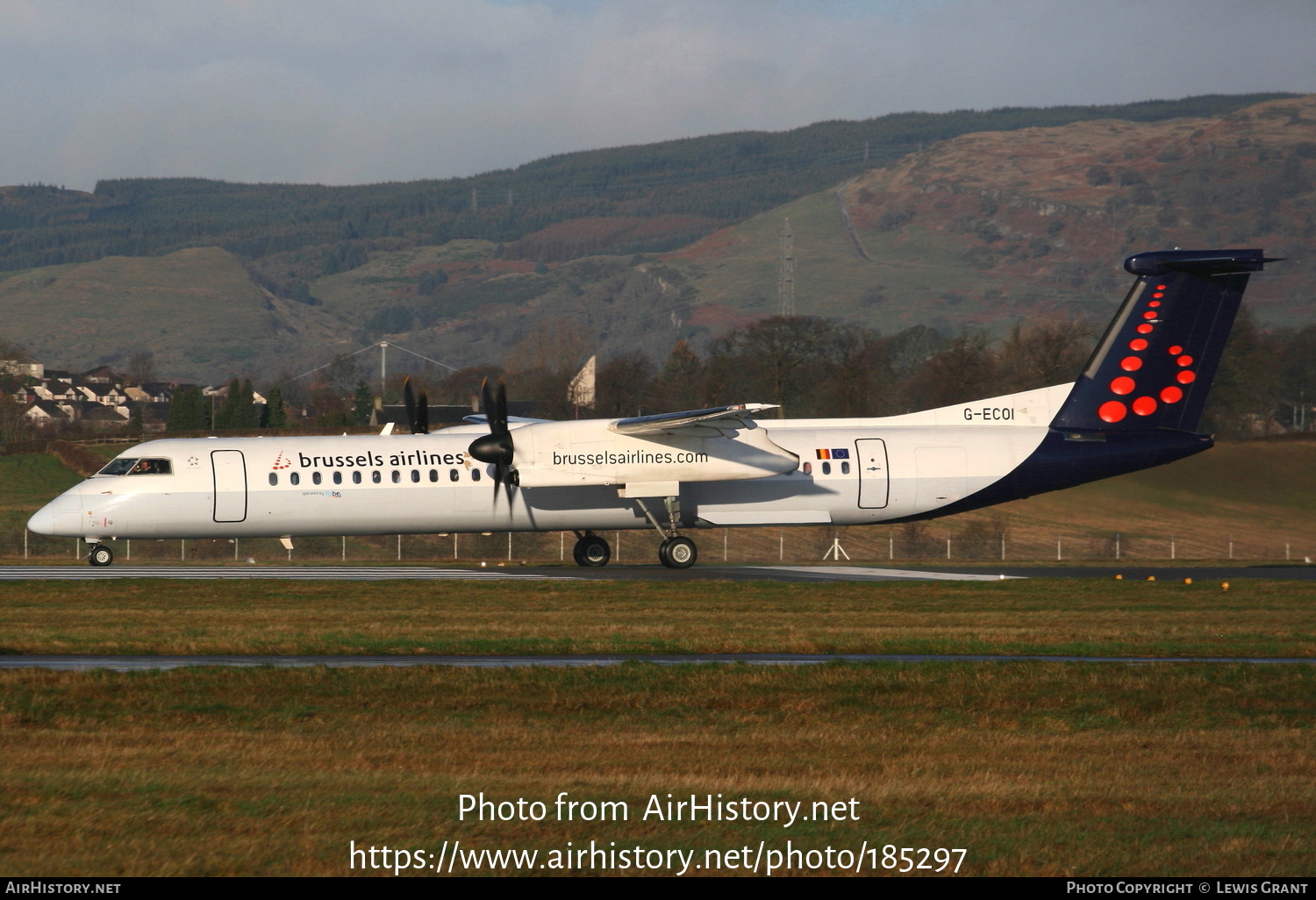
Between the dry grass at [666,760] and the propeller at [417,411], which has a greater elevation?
the propeller at [417,411]

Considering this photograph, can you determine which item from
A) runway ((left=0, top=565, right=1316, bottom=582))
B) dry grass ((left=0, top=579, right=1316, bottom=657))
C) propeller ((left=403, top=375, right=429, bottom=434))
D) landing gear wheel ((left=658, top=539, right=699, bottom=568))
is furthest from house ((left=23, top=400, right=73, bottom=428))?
dry grass ((left=0, top=579, right=1316, bottom=657))

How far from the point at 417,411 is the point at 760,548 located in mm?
17627

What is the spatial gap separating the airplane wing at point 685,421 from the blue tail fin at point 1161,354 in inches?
331

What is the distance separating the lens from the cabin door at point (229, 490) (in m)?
29.9

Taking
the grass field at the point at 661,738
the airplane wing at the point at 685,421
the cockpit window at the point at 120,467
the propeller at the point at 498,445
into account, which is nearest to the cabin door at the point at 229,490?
the cockpit window at the point at 120,467

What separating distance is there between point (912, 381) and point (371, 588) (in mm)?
57237

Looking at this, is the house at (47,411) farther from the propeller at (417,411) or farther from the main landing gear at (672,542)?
the main landing gear at (672,542)

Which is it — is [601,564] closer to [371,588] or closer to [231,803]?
[371,588]

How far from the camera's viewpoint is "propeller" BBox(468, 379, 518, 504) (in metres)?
29.4

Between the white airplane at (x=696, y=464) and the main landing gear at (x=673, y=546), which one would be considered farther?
A: the main landing gear at (x=673, y=546)

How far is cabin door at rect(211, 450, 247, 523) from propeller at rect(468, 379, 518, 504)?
5.24 meters

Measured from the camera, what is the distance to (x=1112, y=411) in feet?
105

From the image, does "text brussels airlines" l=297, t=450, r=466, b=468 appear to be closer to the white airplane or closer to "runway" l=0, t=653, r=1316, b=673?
the white airplane

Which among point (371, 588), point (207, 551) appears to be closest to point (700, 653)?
point (371, 588)
